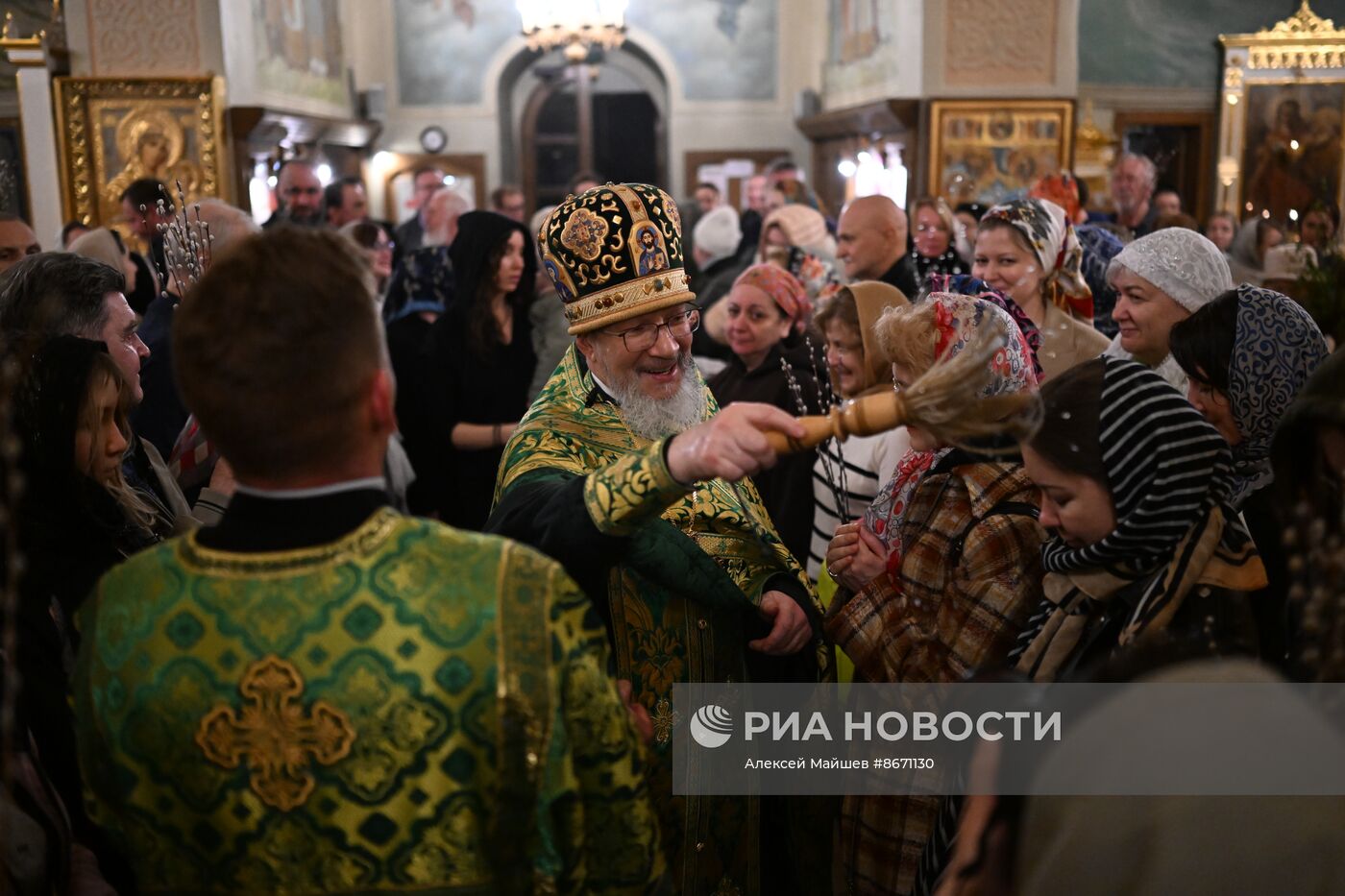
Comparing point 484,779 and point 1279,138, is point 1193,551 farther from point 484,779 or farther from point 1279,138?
point 1279,138

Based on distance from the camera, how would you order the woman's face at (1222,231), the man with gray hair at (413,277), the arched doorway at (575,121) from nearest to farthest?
the man with gray hair at (413,277), the woman's face at (1222,231), the arched doorway at (575,121)

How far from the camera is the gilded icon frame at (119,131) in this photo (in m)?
9.87

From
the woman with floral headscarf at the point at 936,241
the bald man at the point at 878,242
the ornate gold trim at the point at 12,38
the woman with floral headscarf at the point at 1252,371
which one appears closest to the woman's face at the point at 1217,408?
the woman with floral headscarf at the point at 1252,371

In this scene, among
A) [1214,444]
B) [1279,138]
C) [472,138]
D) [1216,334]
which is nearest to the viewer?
[1214,444]

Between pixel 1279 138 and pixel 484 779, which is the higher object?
pixel 1279 138

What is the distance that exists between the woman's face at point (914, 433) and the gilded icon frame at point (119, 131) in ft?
28.7

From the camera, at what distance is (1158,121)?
43.5ft

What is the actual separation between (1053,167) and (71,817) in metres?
10.9

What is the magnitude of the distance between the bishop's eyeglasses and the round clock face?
1398 centimetres

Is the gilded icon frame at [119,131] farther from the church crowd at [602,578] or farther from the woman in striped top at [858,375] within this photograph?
the woman in striped top at [858,375]

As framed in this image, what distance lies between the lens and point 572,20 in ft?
41.6

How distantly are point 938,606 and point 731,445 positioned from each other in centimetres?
86

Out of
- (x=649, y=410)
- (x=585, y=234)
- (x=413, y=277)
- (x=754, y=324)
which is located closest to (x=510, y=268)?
(x=413, y=277)

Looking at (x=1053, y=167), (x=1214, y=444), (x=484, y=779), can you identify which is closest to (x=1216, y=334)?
(x=1214, y=444)
